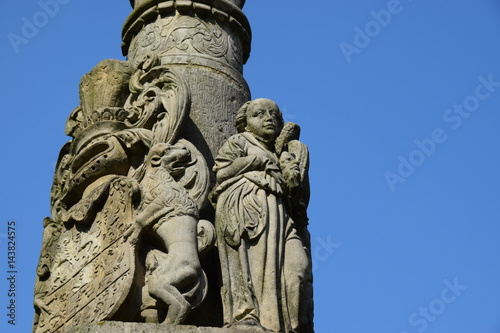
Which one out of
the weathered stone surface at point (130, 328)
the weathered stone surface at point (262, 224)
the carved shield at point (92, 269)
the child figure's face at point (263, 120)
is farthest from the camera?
the child figure's face at point (263, 120)

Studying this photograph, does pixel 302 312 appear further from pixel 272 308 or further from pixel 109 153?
pixel 109 153

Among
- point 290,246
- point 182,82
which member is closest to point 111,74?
point 182,82

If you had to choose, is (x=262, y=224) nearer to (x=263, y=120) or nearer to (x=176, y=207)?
(x=176, y=207)

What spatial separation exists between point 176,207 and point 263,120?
4.31 feet

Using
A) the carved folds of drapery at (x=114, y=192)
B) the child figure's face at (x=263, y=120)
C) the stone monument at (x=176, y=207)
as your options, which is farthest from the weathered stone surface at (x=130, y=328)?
the child figure's face at (x=263, y=120)

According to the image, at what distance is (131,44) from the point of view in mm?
12883

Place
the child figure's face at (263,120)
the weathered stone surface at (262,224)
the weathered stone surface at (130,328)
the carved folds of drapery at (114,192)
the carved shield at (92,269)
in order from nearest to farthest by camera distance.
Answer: the weathered stone surface at (130,328), the weathered stone surface at (262,224), the carved shield at (92,269), the carved folds of drapery at (114,192), the child figure's face at (263,120)

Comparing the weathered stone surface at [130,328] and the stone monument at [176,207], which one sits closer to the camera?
the weathered stone surface at [130,328]

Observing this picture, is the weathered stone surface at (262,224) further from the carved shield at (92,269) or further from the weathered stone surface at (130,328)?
the carved shield at (92,269)

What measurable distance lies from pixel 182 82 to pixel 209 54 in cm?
114

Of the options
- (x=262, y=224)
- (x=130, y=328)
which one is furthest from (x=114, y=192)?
(x=130, y=328)

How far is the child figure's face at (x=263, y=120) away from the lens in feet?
35.1

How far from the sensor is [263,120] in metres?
10.7

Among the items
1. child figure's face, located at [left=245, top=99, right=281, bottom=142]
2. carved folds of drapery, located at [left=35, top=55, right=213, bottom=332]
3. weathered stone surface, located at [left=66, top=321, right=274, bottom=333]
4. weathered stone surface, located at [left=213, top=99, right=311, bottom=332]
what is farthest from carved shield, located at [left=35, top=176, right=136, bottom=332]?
child figure's face, located at [left=245, top=99, right=281, bottom=142]
